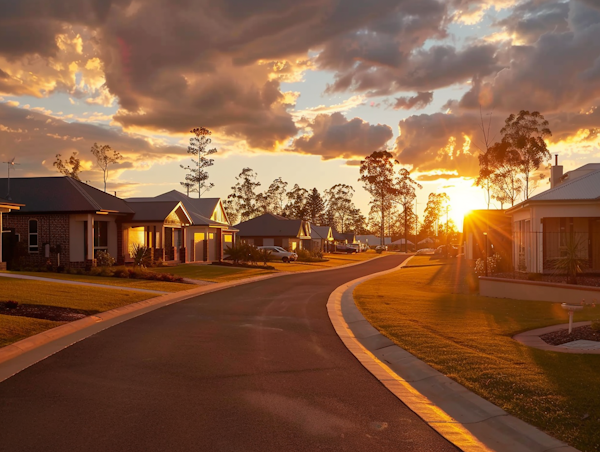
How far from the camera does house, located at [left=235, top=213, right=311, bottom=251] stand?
72.5 meters

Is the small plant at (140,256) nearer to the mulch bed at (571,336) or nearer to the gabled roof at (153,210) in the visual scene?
the gabled roof at (153,210)

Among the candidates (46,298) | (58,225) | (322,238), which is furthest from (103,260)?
(322,238)

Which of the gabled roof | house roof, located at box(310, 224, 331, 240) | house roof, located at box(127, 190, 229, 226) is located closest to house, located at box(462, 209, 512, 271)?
the gabled roof

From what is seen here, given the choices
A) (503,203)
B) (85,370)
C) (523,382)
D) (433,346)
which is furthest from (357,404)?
(503,203)

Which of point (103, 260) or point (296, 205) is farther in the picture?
point (296, 205)

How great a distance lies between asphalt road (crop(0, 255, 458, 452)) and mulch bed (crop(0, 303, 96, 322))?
2330 mm

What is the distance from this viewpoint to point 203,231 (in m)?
45.6

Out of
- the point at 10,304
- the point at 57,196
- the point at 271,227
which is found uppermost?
the point at 57,196

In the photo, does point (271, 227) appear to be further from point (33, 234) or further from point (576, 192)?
point (576, 192)

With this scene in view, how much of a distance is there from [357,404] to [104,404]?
320cm

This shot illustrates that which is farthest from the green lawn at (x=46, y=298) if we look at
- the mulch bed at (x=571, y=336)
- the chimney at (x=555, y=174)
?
the chimney at (x=555, y=174)

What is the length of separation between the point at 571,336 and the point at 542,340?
2.02 ft

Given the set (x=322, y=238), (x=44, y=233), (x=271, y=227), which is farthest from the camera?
(x=322, y=238)

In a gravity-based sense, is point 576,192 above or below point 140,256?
above
